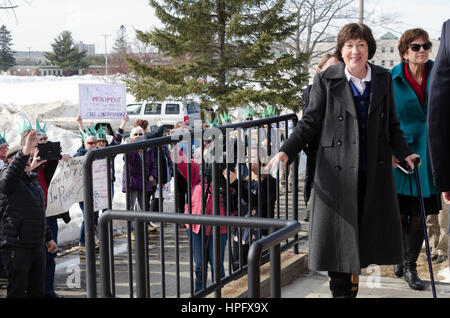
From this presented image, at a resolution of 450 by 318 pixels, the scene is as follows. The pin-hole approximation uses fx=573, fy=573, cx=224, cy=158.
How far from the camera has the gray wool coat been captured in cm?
344

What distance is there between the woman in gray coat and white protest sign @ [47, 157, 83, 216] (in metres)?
3.71

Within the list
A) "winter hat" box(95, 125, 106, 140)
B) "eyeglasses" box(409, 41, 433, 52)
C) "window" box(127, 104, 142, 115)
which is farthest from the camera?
"window" box(127, 104, 142, 115)

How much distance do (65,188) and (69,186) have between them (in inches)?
3.5

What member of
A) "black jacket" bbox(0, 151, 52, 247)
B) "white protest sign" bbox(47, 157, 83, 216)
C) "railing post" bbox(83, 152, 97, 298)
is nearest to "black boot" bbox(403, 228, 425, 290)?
"railing post" bbox(83, 152, 97, 298)

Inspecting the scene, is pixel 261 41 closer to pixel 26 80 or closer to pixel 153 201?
pixel 153 201

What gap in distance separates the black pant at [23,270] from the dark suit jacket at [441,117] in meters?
3.76

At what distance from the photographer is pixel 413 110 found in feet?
14.8

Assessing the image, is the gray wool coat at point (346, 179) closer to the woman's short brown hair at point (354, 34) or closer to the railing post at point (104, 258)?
the woman's short brown hair at point (354, 34)

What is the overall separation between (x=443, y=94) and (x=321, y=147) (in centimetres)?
106

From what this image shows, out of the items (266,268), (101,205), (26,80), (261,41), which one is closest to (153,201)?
(101,205)

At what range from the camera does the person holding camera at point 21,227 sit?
5.02 m

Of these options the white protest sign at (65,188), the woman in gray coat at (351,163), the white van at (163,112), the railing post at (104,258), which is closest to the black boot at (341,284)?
the woman in gray coat at (351,163)

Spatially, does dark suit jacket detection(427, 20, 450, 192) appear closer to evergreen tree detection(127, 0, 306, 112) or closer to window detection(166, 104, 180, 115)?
evergreen tree detection(127, 0, 306, 112)
